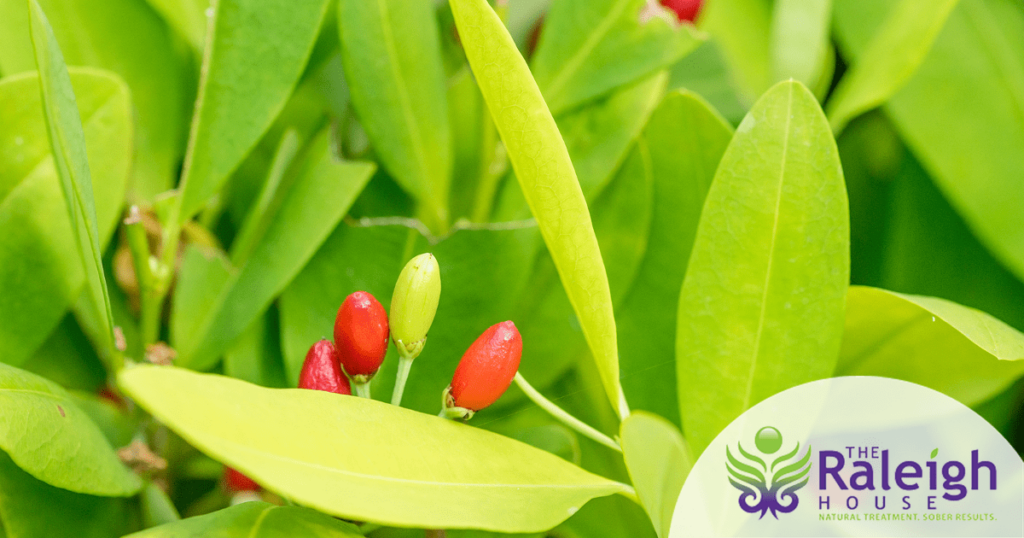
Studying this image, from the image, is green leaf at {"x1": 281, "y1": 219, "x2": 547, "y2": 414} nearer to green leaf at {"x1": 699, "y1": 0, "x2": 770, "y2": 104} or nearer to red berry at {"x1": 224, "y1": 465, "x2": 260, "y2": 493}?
red berry at {"x1": 224, "y1": 465, "x2": 260, "y2": 493}

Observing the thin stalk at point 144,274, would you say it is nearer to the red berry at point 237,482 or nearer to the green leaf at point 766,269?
the red berry at point 237,482

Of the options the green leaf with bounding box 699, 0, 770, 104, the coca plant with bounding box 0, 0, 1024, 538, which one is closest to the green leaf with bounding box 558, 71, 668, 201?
the coca plant with bounding box 0, 0, 1024, 538

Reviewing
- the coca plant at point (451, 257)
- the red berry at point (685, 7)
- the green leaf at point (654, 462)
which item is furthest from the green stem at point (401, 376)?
the red berry at point (685, 7)

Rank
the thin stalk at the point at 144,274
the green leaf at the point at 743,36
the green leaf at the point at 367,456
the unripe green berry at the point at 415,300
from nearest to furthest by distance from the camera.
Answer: the green leaf at the point at 367,456
the unripe green berry at the point at 415,300
the thin stalk at the point at 144,274
the green leaf at the point at 743,36

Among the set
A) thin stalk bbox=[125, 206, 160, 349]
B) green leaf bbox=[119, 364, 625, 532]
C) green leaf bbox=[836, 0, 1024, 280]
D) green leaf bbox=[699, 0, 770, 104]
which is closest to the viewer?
green leaf bbox=[119, 364, 625, 532]

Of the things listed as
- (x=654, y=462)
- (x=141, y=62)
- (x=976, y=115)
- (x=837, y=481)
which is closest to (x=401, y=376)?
(x=654, y=462)

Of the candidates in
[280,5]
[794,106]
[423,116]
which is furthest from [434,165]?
[794,106]
